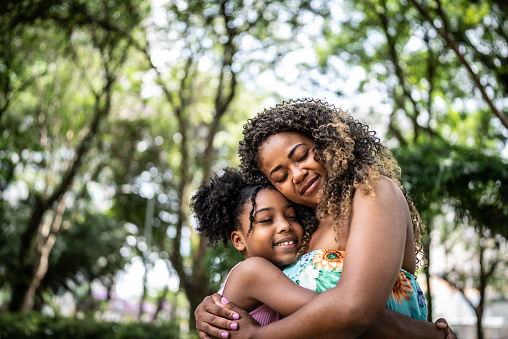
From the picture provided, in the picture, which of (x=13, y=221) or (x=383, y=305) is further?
(x=13, y=221)

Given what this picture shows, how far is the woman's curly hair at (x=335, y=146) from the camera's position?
81.6 inches

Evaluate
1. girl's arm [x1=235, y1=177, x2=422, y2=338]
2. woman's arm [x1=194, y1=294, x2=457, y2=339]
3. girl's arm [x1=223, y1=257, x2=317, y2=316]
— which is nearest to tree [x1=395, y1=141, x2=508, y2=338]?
woman's arm [x1=194, y1=294, x2=457, y2=339]

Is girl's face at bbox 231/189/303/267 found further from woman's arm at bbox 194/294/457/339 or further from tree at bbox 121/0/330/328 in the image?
tree at bbox 121/0/330/328

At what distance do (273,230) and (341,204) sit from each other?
1.89ft

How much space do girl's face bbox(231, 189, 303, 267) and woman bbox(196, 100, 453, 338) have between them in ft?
0.27

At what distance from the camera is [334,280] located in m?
2.07

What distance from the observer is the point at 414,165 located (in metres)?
8.23

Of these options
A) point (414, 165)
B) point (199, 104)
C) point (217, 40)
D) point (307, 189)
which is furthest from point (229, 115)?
point (307, 189)

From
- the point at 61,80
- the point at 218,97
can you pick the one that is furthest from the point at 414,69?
the point at 61,80

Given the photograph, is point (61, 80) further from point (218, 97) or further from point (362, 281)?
point (362, 281)

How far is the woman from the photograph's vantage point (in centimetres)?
177

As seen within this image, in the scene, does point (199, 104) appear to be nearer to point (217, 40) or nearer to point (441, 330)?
point (217, 40)

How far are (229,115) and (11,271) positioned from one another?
9.39 meters

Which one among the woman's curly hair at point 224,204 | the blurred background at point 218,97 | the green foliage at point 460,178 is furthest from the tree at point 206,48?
the woman's curly hair at point 224,204
